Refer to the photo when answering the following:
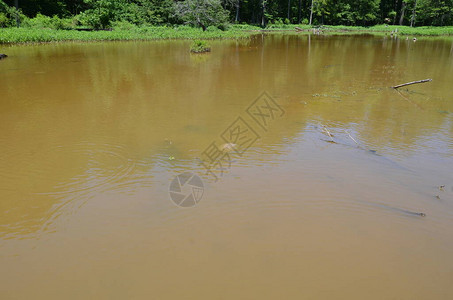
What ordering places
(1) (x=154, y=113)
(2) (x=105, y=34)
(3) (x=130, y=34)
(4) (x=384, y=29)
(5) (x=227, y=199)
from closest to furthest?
(5) (x=227, y=199)
(1) (x=154, y=113)
(2) (x=105, y=34)
(3) (x=130, y=34)
(4) (x=384, y=29)

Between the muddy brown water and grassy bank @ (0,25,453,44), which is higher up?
grassy bank @ (0,25,453,44)

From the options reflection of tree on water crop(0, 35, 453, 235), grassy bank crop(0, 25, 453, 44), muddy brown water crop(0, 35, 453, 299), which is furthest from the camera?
grassy bank crop(0, 25, 453, 44)

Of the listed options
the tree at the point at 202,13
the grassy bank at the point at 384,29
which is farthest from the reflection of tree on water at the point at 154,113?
the grassy bank at the point at 384,29

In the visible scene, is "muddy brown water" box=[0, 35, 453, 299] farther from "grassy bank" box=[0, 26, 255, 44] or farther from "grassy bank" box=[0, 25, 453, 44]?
"grassy bank" box=[0, 25, 453, 44]

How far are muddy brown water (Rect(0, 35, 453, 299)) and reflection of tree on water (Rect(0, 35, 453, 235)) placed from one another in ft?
0.15

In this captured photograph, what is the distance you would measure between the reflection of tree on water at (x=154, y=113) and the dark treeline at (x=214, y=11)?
1717 cm

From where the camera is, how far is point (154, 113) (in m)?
7.91

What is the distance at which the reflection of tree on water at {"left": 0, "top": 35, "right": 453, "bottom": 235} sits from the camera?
500 centimetres

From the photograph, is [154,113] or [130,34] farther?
[130,34]

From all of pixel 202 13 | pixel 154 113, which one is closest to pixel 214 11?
pixel 202 13

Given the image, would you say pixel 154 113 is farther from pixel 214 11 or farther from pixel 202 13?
pixel 214 11

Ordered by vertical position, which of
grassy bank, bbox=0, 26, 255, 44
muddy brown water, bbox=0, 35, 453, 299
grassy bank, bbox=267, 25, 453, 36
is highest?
grassy bank, bbox=267, 25, 453, 36

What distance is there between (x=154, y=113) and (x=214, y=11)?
2727 cm

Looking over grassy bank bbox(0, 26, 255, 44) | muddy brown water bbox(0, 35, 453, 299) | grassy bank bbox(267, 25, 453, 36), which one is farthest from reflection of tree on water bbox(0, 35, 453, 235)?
grassy bank bbox(267, 25, 453, 36)
